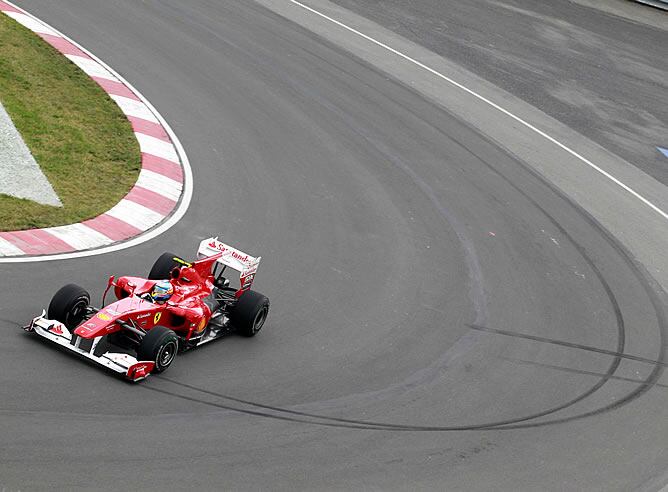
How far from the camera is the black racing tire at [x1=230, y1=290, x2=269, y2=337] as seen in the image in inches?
414

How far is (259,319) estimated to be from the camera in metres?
10.7

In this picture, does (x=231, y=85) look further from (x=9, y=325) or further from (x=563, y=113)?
(x=9, y=325)

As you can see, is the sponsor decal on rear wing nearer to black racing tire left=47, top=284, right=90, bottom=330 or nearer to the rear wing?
the rear wing

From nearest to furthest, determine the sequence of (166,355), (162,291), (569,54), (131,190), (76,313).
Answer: (166,355), (76,313), (162,291), (131,190), (569,54)

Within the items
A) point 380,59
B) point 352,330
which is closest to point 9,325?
point 352,330

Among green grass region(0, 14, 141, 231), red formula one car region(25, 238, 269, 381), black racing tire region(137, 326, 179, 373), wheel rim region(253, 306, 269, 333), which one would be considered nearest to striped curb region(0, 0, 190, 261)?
green grass region(0, 14, 141, 231)

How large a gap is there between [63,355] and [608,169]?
13.5 m

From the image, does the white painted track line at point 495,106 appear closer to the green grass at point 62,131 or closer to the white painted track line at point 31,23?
the white painted track line at point 31,23

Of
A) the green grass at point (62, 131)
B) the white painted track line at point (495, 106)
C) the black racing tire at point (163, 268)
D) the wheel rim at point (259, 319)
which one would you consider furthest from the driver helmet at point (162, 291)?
the white painted track line at point (495, 106)

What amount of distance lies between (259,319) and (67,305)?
219 centimetres

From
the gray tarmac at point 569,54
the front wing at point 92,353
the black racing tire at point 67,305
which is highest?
the gray tarmac at point 569,54

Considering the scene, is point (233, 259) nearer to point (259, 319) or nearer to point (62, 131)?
point (259, 319)

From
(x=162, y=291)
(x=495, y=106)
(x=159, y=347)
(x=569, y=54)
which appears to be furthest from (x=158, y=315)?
(x=569, y=54)

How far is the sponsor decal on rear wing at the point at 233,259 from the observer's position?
1091 cm
